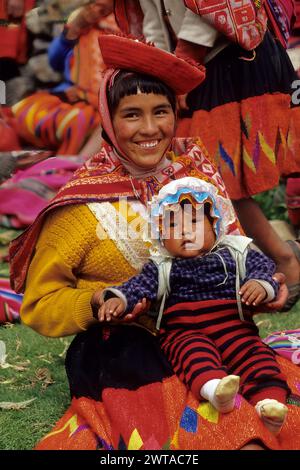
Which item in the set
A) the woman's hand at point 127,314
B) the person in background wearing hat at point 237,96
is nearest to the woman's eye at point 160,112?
the woman's hand at point 127,314

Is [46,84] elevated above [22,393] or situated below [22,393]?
above

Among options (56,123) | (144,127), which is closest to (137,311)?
(144,127)

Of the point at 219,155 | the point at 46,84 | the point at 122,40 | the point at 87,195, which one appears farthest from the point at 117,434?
the point at 46,84

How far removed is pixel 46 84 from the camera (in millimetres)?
6758

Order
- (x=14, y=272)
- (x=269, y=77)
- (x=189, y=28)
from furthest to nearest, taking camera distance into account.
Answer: (x=269, y=77) → (x=189, y=28) → (x=14, y=272)

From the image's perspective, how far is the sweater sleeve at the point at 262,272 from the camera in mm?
2301

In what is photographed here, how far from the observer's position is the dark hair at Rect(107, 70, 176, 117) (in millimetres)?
2529

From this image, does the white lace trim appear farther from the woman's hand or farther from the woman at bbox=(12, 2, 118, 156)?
the woman at bbox=(12, 2, 118, 156)

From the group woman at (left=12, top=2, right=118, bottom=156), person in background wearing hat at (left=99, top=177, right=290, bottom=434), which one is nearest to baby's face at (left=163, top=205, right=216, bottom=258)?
person in background wearing hat at (left=99, top=177, right=290, bottom=434)

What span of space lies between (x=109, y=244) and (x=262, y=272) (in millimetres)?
528

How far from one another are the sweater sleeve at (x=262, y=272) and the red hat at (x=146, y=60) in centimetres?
65

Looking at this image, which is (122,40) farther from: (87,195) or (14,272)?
(14,272)

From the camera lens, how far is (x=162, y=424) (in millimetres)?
2141
